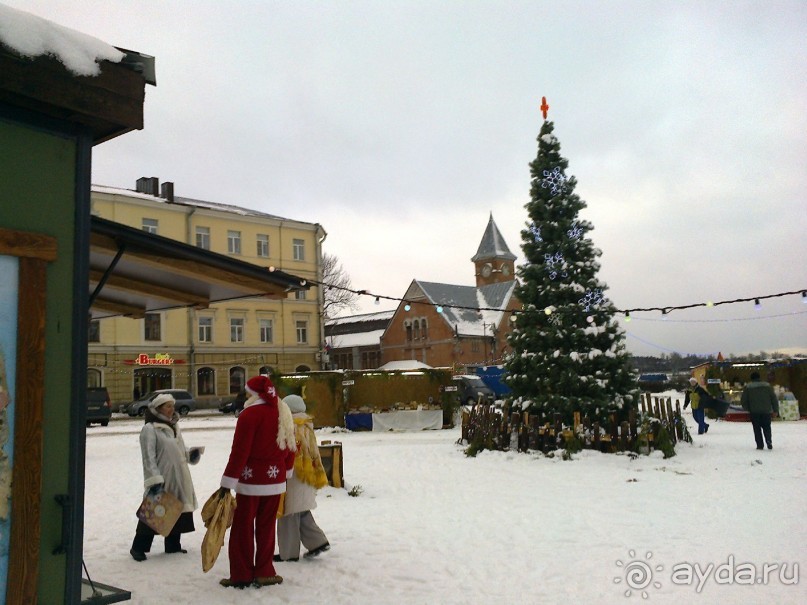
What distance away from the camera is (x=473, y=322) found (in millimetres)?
63219

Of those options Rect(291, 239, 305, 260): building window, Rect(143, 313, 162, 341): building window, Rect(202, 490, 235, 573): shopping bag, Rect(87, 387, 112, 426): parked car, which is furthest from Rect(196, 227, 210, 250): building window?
Rect(202, 490, 235, 573): shopping bag

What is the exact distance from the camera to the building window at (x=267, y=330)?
4422 centimetres

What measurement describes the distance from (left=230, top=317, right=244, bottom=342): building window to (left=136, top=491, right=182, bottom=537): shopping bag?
37.3m

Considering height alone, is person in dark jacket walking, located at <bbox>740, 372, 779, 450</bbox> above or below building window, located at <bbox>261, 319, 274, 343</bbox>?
below

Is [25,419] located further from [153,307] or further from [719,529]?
[719,529]

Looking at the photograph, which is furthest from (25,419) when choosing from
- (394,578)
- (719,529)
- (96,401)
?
(96,401)

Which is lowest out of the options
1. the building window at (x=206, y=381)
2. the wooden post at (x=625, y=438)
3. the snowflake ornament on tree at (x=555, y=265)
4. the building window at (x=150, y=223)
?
the wooden post at (x=625, y=438)

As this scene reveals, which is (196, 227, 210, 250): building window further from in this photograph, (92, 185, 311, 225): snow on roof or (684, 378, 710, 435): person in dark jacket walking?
(684, 378, 710, 435): person in dark jacket walking

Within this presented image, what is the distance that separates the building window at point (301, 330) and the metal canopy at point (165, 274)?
124ft

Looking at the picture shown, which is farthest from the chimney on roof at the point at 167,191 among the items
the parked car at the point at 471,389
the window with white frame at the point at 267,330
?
the parked car at the point at 471,389

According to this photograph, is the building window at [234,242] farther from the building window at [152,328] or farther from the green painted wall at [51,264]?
the green painted wall at [51,264]

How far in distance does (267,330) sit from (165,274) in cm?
3882

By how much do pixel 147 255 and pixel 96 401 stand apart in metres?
23.5

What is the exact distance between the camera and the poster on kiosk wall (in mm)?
3590
